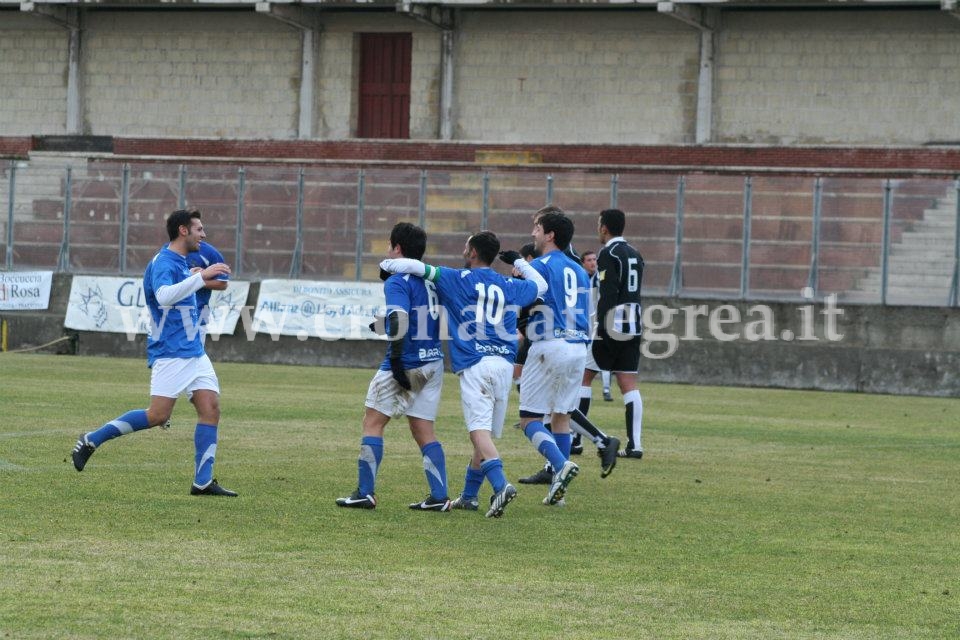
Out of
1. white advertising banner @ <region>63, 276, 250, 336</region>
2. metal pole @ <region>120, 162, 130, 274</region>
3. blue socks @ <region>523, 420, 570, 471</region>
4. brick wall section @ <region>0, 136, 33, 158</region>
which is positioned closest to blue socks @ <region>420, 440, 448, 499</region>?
blue socks @ <region>523, 420, 570, 471</region>

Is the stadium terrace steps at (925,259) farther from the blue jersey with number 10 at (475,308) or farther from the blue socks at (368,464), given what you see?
the blue socks at (368,464)

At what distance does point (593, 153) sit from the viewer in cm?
3644

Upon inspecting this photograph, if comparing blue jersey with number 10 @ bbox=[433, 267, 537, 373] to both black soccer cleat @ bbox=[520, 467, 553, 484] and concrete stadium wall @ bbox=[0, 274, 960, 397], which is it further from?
concrete stadium wall @ bbox=[0, 274, 960, 397]

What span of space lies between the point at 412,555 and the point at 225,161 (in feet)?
100.0

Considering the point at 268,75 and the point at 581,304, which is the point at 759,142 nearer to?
the point at 268,75

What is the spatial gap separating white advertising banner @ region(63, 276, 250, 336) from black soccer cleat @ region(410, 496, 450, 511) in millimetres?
19958

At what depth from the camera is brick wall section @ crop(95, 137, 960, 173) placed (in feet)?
112

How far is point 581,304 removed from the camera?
11531 mm

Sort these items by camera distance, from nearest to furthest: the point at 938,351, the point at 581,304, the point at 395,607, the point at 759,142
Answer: the point at 395,607 < the point at 581,304 < the point at 938,351 < the point at 759,142

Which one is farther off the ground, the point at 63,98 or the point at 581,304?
the point at 63,98

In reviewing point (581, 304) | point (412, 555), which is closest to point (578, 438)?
point (581, 304)

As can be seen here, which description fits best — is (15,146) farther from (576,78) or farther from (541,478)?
(541,478)

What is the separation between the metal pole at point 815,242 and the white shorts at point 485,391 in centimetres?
1858

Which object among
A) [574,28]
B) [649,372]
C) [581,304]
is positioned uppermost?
[574,28]
